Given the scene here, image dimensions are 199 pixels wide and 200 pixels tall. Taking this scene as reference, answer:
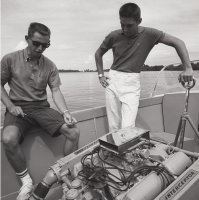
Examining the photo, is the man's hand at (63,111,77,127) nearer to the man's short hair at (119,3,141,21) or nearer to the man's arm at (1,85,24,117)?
the man's arm at (1,85,24,117)

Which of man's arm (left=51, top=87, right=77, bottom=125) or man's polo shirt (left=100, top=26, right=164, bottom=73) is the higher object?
man's polo shirt (left=100, top=26, right=164, bottom=73)

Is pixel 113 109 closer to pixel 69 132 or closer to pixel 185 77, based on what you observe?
pixel 69 132

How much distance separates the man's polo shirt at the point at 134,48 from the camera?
2.37 metres

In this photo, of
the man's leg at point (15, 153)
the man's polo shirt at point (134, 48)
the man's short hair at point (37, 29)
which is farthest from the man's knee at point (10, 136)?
the man's polo shirt at point (134, 48)

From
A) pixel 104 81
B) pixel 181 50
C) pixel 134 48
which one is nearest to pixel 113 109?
pixel 104 81

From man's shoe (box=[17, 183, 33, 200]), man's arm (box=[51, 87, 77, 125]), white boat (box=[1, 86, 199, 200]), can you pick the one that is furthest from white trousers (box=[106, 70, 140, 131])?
man's shoe (box=[17, 183, 33, 200])

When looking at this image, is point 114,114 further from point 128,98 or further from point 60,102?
point 60,102

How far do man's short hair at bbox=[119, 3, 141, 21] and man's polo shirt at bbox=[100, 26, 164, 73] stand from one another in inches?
7.5

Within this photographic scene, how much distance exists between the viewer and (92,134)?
2791 mm

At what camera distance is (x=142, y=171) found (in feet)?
4.51

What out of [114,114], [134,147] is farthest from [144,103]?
[134,147]

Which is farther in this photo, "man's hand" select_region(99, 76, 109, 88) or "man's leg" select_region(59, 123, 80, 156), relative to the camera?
"man's hand" select_region(99, 76, 109, 88)

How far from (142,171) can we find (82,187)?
0.36 metres

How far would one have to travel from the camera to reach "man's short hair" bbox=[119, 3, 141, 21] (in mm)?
2207
